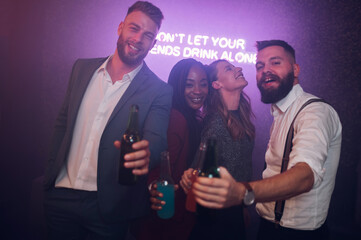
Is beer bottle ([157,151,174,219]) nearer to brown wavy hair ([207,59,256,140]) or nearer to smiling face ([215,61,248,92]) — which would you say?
brown wavy hair ([207,59,256,140])

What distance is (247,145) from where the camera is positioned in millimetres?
2057

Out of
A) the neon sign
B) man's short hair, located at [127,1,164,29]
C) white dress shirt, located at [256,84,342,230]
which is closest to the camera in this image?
white dress shirt, located at [256,84,342,230]

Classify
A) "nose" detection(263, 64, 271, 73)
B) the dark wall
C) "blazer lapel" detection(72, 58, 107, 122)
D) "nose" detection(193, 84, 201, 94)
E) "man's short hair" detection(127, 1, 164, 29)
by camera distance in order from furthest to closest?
the dark wall, "nose" detection(193, 84, 201, 94), "nose" detection(263, 64, 271, 73), "man's short hair" detection(127, 1, 164, 29), "blazer lapel" detection(72, 58, 107, 122)

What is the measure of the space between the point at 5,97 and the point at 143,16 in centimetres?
193

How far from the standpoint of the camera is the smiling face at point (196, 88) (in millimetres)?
2389

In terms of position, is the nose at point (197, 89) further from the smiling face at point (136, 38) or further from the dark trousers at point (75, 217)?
the dark trousers at point (75, 217)

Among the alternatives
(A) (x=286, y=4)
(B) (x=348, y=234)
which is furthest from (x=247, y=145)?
(A) (x=286, y=4)

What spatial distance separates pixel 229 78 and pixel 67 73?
2.27 m

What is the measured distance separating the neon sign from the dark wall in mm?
488

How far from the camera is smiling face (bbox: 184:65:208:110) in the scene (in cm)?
239

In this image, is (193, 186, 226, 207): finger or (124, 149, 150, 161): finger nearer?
(193, 186, 226, 207): finger

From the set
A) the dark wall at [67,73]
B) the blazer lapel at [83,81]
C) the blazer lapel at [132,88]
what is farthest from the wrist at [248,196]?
the dark wall at [67,73]

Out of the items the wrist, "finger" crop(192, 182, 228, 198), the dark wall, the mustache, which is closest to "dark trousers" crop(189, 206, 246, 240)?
the wrist

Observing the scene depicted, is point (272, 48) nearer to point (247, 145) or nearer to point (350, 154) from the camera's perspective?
point (247, 145)
